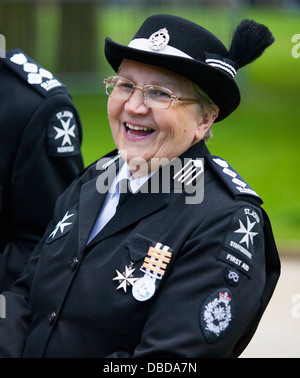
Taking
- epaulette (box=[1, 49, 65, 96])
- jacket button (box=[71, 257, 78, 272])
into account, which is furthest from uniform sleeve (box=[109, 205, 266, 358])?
epaulette (box=[1, 49, 65, 96])

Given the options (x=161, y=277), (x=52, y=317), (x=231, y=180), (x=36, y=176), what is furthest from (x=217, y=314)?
(x=36, y=176)

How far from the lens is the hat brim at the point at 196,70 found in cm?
275

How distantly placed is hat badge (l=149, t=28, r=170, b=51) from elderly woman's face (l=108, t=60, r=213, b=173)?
3.2 inches

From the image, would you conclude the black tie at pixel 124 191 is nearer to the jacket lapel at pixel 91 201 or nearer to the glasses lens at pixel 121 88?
the jacket lapel at pixel 91 201

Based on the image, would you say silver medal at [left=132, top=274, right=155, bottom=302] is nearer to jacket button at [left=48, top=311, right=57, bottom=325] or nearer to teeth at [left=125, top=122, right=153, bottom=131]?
jacket button at [left=48, top=311, right=57, bottom=325]

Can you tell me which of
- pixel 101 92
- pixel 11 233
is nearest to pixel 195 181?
pixel 11 233

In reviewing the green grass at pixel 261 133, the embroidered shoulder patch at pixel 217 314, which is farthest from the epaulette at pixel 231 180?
the green grass at pixel 261 133

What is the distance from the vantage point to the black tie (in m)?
3.01

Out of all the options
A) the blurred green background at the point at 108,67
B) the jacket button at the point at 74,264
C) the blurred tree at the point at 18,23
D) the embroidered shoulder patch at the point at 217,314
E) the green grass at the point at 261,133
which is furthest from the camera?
the blurred tree at the point at 18,23

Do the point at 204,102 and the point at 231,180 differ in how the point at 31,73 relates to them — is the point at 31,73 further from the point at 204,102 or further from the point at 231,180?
the point at 231,180

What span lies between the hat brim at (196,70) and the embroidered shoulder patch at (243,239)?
1.45 feet

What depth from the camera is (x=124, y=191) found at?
303 cm
